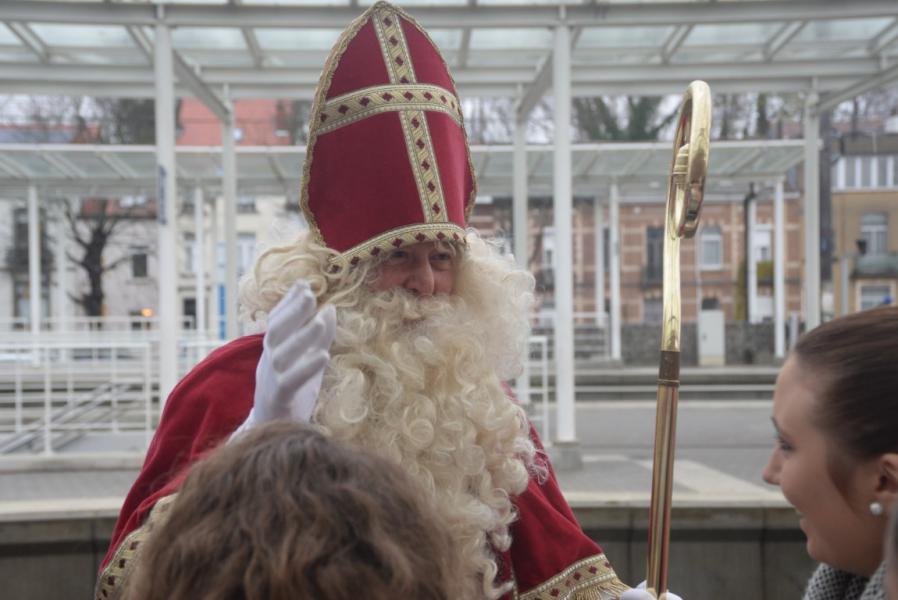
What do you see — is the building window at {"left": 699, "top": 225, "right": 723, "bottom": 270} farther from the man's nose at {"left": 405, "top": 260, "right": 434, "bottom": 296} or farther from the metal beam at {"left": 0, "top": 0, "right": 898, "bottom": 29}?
the man's nose at {"left": 405, "top": 260, "right": 434, "bottom": 296}

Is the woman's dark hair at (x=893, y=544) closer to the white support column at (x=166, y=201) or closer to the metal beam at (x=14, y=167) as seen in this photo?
the white support column at (x=166, y=201)

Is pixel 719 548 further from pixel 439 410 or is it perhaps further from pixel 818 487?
pixel 818 487

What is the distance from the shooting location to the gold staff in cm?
149

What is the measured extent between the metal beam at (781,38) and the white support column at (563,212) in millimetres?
1704

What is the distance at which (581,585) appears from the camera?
6.16 feet

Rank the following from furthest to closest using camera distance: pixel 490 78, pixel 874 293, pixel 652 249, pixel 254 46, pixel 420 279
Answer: pixel 652 249 → pixel 874 293 → pixel 490 78 → pixel 254 46 → pixel 420 279

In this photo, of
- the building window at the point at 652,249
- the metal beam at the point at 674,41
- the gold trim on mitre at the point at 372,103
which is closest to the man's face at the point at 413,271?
the gold trim on mitre at the point at 372,103

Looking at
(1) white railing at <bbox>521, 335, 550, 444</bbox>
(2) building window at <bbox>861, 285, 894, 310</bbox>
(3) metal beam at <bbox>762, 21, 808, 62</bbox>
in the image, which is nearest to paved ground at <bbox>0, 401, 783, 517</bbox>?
(1) white railing at <bbox>521, 335, 550, 444</bbox>

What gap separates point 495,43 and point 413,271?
16.7 ft

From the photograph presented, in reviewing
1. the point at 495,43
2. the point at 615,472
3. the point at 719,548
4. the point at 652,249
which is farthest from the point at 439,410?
the point at 652,249

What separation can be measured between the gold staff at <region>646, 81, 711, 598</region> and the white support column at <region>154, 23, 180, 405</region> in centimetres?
479

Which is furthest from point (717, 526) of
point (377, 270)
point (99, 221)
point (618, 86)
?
point (99, 221)

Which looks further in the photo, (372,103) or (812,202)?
(812,202)

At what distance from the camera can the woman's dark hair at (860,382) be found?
1.38m
